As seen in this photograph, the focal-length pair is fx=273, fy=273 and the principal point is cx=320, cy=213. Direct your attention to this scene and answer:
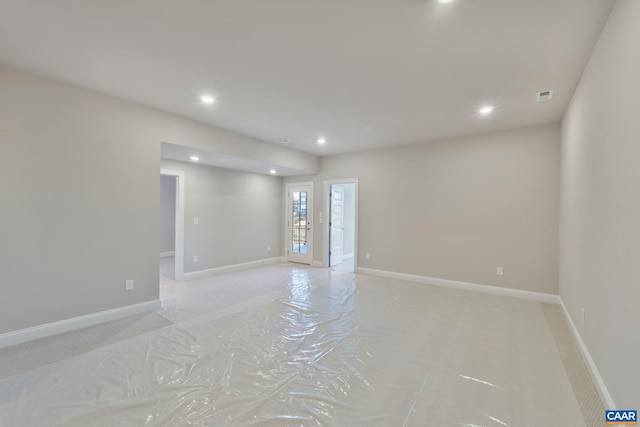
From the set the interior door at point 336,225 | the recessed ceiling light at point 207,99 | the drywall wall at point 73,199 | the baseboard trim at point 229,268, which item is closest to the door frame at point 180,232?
the baseboard trim at point 229,268

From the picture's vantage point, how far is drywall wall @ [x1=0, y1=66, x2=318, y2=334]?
270cm

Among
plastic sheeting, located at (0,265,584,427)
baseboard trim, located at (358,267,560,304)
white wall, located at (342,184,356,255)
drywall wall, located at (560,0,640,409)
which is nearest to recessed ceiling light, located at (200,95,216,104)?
plastic sheeting, located at (0,265,584,427)

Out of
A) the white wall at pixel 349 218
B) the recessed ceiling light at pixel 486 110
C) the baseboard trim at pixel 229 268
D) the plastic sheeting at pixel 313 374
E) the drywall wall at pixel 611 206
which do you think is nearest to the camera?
the drywall wall at pixel 611 206

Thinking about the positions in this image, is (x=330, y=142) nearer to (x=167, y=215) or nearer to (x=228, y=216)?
(x=228, y=216)

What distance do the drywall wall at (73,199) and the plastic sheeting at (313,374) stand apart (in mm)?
842

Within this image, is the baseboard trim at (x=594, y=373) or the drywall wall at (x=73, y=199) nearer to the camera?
the baseboard trim at (x=594, y=373)

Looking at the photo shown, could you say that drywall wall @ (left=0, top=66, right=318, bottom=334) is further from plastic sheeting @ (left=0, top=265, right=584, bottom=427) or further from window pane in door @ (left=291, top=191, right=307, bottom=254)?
window pane in door @ (left=291, top=191, right=307, bottom=254)

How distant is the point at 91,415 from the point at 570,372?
3.61 m

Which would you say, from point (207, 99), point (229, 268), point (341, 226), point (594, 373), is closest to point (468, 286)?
point (594, 373)

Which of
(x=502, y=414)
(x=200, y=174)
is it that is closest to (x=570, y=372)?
(x=502, y=414)

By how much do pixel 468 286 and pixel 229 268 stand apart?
187 inches

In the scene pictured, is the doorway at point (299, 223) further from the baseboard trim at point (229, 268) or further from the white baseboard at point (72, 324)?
the white baseboard at point (72, 324)

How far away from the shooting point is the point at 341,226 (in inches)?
295

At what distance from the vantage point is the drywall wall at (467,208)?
4.16 metres
